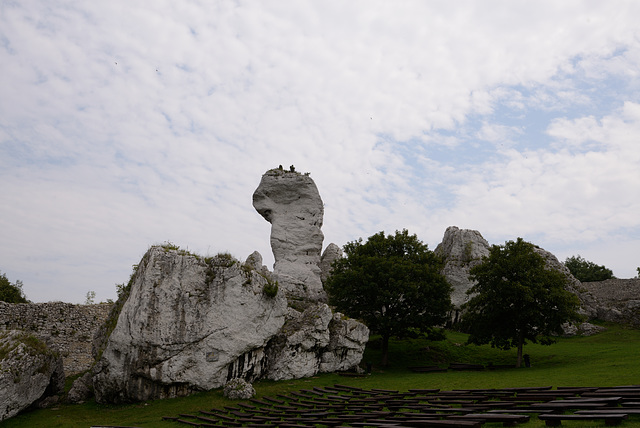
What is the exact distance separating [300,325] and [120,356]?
478 inches

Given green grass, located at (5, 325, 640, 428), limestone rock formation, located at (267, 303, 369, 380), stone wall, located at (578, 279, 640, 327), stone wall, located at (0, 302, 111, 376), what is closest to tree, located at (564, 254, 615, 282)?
stone wall, located at (578, 279, 640, 327)

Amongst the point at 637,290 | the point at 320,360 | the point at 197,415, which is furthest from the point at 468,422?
the point at 637,290

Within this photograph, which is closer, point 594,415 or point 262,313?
point 594,415

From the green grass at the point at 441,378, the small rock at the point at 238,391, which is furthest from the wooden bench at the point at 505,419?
the small rock at the point at 238,391

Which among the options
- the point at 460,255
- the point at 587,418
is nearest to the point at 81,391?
the point at 587,418

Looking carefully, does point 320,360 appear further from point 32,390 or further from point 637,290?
point 637,290

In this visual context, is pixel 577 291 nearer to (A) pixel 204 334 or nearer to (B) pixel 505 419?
(A) pixel 204 334

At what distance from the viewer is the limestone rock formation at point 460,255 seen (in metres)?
57.6

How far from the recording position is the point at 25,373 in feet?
87.5

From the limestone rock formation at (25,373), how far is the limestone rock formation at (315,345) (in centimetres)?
1373

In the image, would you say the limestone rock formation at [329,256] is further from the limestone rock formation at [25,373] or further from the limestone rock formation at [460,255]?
the limestone rock formation at [25,373]

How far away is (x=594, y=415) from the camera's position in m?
11.2

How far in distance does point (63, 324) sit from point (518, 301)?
38.0m

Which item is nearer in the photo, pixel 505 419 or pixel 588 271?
pixel 505 419
